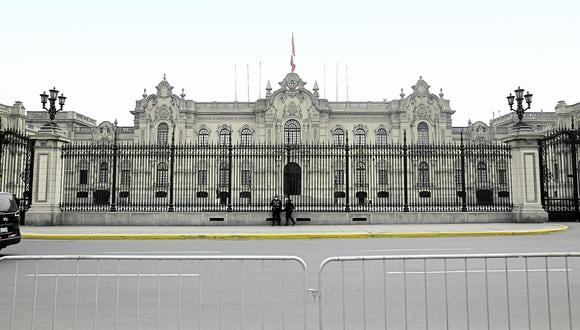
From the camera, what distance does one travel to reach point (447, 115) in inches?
2149

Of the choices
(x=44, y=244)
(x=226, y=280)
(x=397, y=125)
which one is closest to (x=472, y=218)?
(x=226, y=280)

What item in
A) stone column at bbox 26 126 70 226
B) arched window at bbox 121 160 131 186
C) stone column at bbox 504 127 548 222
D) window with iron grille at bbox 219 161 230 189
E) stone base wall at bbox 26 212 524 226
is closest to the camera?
stone column at bbox 26 126 70 226

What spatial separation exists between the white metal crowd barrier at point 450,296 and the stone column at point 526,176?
11.4 metres

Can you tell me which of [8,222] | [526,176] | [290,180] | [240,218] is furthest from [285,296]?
[526,176]

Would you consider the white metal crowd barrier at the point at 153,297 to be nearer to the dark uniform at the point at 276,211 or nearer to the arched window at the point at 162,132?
the dark uniform at the point at 276,211

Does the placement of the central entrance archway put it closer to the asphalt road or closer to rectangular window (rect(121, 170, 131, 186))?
the asphalt road

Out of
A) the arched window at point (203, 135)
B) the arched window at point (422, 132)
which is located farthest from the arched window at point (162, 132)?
the arched window at point (422, 132)

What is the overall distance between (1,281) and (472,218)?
17.8 meters

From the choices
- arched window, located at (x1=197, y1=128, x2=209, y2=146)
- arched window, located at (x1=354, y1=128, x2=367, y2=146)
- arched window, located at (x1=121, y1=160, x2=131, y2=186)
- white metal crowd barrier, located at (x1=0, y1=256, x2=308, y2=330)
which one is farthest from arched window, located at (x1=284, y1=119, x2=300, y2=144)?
white metal crowd barrier, located at (x1=0, y1=256, x2=308, y2=330)

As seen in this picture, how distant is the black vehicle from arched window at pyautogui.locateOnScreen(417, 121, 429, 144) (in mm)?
49198

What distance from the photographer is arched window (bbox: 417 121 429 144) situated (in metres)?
54.5

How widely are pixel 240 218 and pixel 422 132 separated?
1579 inches

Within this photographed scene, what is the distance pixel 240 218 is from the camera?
19.6m

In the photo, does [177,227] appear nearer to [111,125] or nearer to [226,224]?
[226,224]
